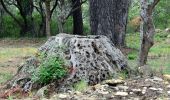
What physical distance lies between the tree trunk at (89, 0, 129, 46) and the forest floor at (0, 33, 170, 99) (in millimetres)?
706

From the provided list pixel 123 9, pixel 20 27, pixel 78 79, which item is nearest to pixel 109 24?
pixel 123 9

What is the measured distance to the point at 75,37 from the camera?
8.62 m

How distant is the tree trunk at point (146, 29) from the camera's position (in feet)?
34.5

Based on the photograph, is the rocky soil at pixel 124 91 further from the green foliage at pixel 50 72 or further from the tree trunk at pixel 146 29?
the tree trunk at pixel 146 29

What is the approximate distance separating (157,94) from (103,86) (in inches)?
31.8

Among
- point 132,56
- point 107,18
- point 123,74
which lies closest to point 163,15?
point 107,18

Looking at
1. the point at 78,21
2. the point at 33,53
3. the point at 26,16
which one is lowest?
the point at 33,53

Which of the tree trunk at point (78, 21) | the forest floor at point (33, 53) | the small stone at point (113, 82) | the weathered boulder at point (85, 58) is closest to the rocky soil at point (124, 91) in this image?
the small stone at point (113, 82)

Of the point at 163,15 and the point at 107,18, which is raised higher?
the point at 163,15

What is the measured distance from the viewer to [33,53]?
15211mm

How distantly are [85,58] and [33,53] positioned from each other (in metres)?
7.22

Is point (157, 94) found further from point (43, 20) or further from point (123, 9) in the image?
point (43, 20)

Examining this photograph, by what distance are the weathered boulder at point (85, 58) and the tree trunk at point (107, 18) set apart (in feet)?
24.2

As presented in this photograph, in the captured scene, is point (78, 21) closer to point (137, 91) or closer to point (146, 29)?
point (146, 29)
